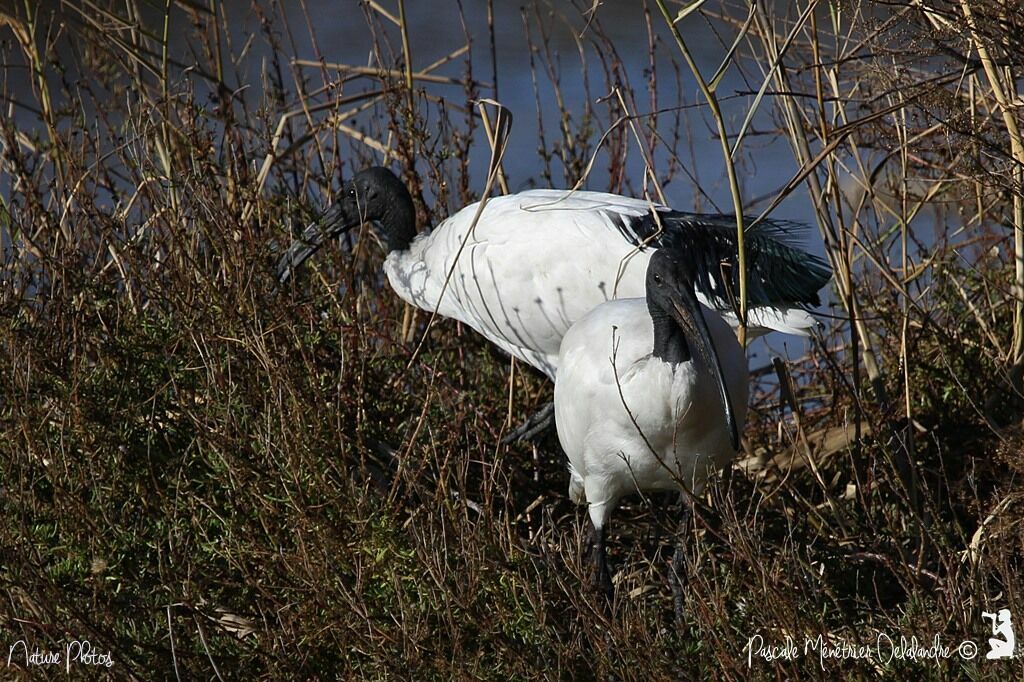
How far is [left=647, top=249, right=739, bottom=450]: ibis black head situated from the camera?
301 cm

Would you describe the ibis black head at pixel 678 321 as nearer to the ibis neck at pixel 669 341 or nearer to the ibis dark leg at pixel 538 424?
the ibis neck at pixel 669 341

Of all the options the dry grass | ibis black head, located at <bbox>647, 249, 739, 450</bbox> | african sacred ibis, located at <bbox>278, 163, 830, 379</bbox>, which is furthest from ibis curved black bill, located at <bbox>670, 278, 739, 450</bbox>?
african sacred ibis, located at <bbox>278, 163, 830, 379</bbox>

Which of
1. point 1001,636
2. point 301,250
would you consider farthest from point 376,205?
point 1001,636

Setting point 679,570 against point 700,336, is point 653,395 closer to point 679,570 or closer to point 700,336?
point 700,336

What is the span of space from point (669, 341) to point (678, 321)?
0.23 ft

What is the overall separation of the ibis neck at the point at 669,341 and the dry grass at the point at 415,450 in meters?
0.28

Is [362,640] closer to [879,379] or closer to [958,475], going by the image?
[879,379]

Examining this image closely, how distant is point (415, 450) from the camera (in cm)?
321

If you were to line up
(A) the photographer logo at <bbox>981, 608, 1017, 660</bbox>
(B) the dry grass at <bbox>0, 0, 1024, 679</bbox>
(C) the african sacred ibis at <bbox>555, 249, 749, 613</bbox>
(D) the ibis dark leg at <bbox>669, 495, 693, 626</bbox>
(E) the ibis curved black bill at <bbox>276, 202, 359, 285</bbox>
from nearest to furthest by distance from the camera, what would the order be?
(A) the photographer logo at <bbox>981, 608, 1017, 660</bbox> < (B) the dry grass at <bbox>0, 0, 1024, 679</bbox> < (D) the ibis dark leg at <bbox>669, 495, 693, 626</bbox> < (C) the african sacred ibis at <bbox>555, 249, 749, 613</bbox> < (E) the ibis curved black bill at <bbox>276, 202, 359, 285</bbox>

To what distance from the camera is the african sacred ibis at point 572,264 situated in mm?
3852

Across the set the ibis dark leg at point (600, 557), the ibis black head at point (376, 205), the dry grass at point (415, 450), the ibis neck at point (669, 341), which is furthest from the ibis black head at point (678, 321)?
the ibis black head at point (376, 205)

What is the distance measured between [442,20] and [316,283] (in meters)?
6.00

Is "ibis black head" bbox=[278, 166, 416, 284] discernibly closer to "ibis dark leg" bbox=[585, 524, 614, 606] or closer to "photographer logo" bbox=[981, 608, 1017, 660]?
"ibis dark leg" bbox=[585, 524, 614, 606]

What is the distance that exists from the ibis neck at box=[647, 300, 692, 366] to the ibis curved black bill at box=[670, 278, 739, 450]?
3cm
